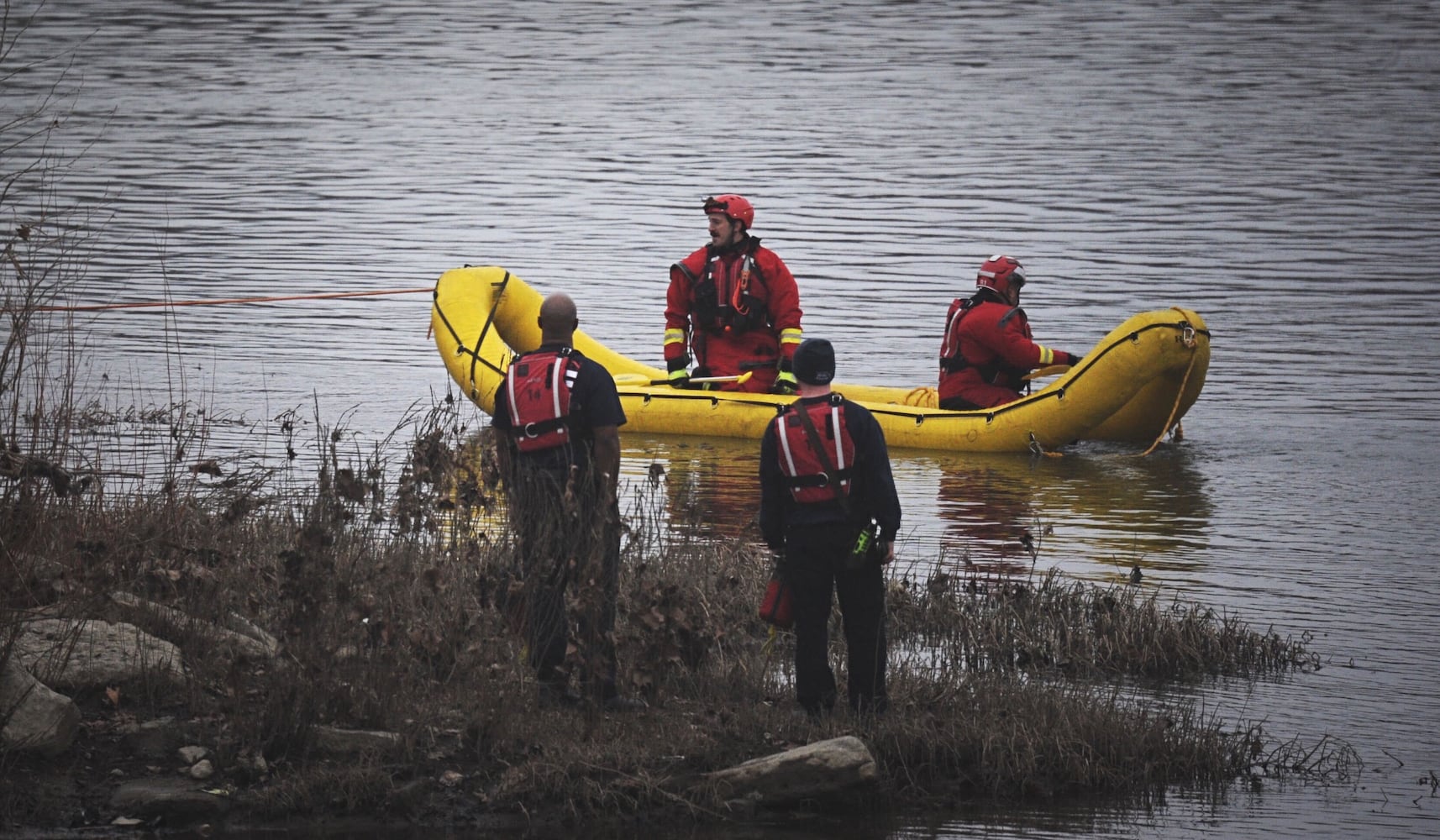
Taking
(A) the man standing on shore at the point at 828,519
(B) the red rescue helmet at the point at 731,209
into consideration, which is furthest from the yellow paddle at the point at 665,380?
(A) the man standing on shore at the point at 828,519

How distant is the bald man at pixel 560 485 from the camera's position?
25.3 ft

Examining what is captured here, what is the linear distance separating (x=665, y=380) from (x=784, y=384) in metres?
1.44

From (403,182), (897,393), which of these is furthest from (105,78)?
(897,393)

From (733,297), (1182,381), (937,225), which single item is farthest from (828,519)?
(937,225)

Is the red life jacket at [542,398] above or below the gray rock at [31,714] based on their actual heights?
above

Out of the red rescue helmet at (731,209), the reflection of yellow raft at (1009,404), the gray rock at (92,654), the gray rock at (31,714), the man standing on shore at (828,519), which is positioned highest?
the red rescue helmet at (731,209)

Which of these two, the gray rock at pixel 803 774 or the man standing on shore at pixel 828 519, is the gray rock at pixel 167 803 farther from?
the man standing on shore at pixel 828 519

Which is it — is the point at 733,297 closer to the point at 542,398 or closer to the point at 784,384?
the point at 784,384

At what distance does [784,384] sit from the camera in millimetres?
14812

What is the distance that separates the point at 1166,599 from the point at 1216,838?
3.47 metres

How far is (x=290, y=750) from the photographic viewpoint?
24.2ft

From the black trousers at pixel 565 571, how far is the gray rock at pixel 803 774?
665 mm

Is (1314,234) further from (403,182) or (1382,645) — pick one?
(1382,645)

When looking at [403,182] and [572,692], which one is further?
[403,182]
